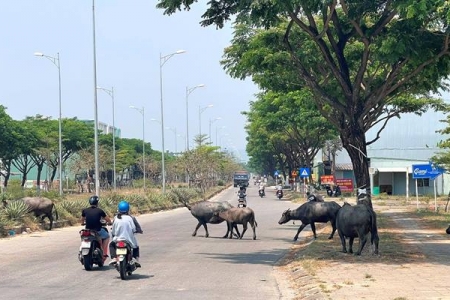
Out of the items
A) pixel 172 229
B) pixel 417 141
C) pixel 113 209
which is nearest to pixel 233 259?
pixel 172 229

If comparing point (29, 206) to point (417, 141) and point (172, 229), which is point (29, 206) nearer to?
point (172, 229)

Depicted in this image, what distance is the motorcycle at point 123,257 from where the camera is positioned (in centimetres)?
1402

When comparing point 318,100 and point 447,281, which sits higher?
point 318,100

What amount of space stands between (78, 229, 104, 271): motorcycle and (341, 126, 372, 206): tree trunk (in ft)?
27.9

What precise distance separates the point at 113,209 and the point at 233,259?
19.6 metres

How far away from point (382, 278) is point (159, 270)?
501cm

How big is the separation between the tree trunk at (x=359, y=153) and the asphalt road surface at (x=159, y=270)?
2.89 meters

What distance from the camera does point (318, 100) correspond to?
2577 centimetres

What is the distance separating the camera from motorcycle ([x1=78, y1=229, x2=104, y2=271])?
1546cm

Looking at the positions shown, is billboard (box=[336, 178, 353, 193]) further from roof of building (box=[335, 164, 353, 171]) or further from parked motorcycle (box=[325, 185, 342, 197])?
roof of building (box=[335, 164, 353, 171])

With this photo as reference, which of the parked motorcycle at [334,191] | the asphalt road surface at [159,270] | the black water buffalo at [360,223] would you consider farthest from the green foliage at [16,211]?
the parked motorcycle at [334,191]

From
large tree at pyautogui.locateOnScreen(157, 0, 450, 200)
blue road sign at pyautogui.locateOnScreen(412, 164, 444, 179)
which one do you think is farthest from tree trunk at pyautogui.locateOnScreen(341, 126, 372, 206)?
blue road sign at pyautogui.locateOnScreen(412, 164, 444, 179)

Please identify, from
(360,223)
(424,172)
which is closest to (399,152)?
(424,172)

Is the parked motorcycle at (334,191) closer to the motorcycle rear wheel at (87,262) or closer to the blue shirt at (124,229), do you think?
the motorcycle rear wheel at (87,262)
